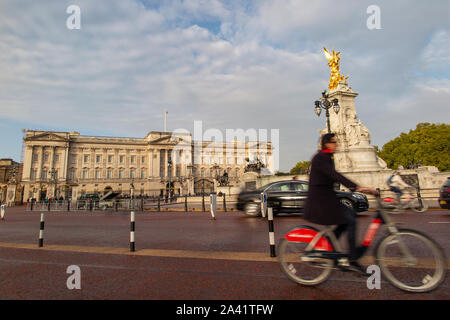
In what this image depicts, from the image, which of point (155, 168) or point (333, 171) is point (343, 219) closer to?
point (333, 171)

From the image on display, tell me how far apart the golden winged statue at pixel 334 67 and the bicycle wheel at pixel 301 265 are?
29.7m

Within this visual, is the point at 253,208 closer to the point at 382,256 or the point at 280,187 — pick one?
the point at 280,187

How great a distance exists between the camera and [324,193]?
3398 mm

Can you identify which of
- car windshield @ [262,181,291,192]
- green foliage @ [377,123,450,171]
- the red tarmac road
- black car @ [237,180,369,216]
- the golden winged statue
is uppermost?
the golden winged statue

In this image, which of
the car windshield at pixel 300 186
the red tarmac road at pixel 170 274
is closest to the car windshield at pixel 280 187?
the car windshield at pixel 300 186

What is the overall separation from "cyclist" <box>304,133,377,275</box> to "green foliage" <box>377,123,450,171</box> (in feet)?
171

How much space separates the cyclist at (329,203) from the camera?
3.21m

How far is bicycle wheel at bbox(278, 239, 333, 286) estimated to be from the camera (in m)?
3.37

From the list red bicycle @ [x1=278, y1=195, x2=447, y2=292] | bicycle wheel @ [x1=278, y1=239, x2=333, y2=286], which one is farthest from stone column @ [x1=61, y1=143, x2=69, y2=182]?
red bicycle @ [x1=278, y1=195, x2=447, y2=292]

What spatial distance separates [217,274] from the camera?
4.11 m

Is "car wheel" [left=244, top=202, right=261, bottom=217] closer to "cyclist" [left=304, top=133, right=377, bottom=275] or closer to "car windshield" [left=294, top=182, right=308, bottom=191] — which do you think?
"car windshield" [left=294, top=182, right=308, bottom=191]

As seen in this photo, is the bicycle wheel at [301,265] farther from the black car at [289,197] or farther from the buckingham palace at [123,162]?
the buckingham palace at [123,162]
